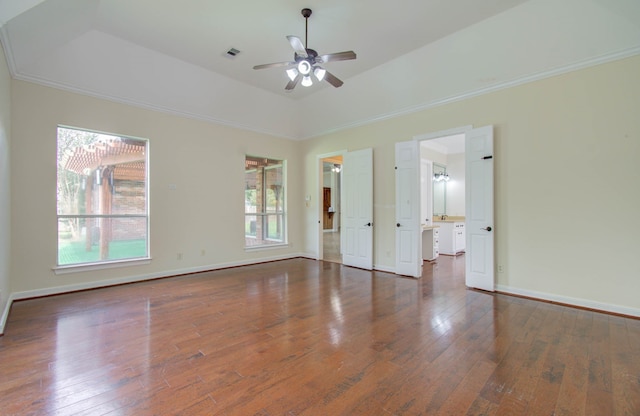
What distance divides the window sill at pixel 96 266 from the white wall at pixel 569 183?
5856 mm

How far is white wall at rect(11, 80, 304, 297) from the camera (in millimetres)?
3941

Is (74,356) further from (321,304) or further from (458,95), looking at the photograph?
(458,95)

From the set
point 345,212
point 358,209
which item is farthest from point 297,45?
point 345,212

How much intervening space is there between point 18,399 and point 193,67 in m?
4.73

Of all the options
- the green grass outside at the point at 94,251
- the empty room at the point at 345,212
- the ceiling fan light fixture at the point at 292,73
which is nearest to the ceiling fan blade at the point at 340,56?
the empty room at the point at 345,212

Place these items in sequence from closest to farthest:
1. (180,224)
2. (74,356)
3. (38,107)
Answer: (74,356) → (38,107) → (180,224)

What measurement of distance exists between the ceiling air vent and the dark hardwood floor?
374 centimetres

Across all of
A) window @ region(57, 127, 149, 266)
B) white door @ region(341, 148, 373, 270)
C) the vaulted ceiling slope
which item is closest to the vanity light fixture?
white door @ region(341, 148, 373, 270)

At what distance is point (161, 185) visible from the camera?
17.0ft

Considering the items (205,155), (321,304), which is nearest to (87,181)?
(205,155)

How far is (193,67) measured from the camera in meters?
4.88

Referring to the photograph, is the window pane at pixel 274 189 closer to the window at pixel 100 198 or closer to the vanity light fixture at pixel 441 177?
the window at pixel 100 198

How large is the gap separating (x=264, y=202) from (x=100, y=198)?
3.21 meters

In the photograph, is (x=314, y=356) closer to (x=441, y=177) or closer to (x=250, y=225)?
(x=250, y=225)
